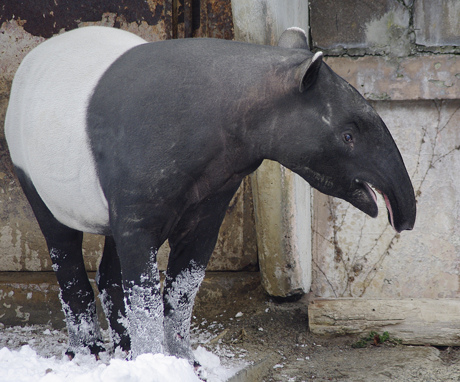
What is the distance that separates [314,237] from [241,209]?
48cm

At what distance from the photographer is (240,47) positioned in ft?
5.78

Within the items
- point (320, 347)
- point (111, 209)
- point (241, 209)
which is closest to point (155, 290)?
point (111, 209)

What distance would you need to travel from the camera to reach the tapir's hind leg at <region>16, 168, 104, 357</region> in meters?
2.10

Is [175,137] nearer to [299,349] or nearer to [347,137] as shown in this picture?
[347,137]

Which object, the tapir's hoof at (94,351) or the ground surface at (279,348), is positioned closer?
the tapir's hoof at (94,351)

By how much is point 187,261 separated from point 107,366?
1.66 ft

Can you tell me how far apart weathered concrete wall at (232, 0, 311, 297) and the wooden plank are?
249 millimetres

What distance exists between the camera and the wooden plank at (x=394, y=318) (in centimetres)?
283

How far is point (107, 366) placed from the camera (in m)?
1.67

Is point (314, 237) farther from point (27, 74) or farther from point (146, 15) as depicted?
point (27, 74)

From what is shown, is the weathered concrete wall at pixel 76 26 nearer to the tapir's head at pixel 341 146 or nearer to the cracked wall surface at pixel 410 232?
the cracked wall surface at pixel 410 232

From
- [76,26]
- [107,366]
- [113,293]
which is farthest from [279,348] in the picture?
[76,26]

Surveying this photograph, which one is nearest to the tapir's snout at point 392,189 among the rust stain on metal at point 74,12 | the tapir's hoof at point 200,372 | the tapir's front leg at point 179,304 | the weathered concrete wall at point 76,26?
the tapir's front leg at point 179,304

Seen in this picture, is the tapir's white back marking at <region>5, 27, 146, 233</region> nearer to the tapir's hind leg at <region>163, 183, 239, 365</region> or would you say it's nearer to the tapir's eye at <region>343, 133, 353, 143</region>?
the tapir's hind leg at <region>163, 183, 239, 365</region>
